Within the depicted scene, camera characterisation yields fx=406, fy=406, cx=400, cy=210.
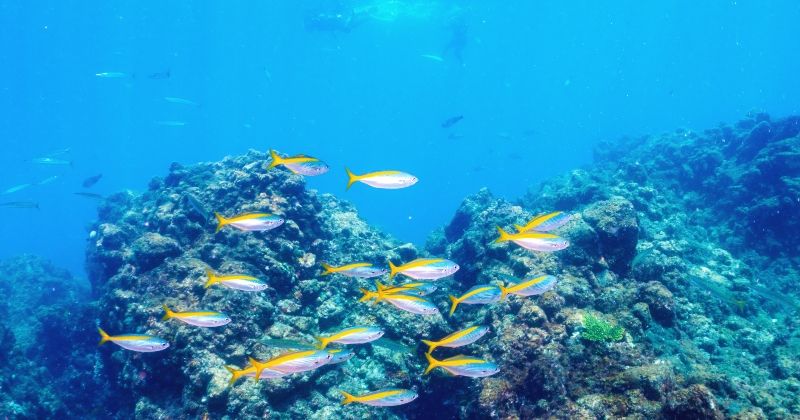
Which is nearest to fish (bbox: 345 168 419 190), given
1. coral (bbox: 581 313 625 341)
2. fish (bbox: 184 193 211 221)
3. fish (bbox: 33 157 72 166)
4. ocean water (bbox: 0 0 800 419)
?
ocean water (bbox: 0 0 800 419)

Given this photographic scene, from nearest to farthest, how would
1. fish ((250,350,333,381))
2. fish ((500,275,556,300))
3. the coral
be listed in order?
fish ((250,350,333,381))
fish ((500,275,556,300))
the coral

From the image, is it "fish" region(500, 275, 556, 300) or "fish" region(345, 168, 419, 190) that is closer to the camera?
"fish" region(345, 168, 419, 190)

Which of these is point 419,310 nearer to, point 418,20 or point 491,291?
point 491,291

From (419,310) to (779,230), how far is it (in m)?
15.5

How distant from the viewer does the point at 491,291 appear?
6.38m

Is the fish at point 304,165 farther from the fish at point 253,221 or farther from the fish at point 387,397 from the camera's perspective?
the fish at point 387,397

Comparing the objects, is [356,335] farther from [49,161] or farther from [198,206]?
[49,161]

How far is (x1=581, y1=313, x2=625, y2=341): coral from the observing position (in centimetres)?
693

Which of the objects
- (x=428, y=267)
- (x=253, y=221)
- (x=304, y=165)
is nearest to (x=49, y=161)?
(x=253, y=221)

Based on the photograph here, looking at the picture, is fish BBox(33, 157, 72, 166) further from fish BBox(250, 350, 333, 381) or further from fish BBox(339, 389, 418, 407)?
fish BBox(339, 389, 418, 407)

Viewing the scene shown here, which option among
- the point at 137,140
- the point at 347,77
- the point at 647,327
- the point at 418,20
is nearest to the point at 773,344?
the point at 647,327

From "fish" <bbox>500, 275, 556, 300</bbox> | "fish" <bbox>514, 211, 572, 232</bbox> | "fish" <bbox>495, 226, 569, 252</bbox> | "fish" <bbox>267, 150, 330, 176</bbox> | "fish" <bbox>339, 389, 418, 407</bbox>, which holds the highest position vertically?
"fish" <bbox>267, 150, 330, 176</bbox>

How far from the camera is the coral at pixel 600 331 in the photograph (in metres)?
6.93

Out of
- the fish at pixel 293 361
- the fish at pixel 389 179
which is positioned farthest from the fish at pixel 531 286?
the fish at pixel 293 361
